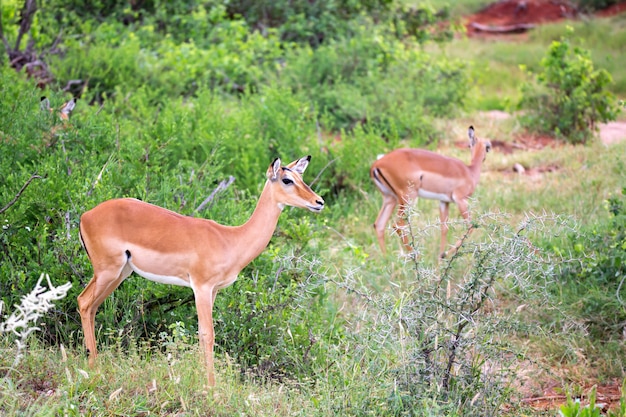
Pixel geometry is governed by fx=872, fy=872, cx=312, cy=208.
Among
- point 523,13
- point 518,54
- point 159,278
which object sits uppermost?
point 159,278

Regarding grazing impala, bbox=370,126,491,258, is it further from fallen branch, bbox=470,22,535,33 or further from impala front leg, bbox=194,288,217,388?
fallen branch, bbox=470,22,535,33

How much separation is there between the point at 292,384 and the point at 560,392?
5.11ft

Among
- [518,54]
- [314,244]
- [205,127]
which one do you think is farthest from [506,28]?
[314,244]

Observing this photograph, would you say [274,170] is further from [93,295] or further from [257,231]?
[93,295]

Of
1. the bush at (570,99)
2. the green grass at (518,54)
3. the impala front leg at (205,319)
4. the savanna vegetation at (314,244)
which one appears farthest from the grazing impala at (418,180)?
the green grass at (518,54)

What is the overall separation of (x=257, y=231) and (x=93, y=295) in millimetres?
774

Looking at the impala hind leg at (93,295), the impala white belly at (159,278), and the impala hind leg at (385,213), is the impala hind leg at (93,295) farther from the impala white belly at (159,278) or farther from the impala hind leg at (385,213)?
the impala hind leg at (385,213)

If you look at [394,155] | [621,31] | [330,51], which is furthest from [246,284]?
[621,31]

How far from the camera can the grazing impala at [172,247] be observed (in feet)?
12.4

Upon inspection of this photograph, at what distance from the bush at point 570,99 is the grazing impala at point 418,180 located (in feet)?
9.72

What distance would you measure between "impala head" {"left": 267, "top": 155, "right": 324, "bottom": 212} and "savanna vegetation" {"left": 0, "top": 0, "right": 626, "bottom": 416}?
0.27m

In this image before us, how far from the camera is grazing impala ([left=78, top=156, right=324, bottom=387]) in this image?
3.77m

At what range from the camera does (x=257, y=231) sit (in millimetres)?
3914

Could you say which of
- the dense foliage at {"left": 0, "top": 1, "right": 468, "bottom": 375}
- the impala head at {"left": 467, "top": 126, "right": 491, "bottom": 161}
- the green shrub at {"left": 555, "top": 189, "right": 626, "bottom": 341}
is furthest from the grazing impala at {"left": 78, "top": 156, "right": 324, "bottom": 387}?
the impala head at {"left": 467, "top": 126, "right": 491, "bottom": 161}
